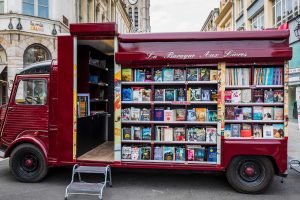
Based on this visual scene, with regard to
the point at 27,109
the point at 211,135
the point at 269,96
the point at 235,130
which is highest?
the point at 269,96

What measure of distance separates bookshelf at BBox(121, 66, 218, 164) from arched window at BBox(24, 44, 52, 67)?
14.0 metres

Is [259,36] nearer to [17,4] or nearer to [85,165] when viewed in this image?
[85,165]

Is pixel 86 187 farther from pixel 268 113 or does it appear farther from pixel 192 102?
pixel 268 113

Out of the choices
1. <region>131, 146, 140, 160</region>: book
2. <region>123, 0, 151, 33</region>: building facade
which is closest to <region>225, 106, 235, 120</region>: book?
<region>131, 146, 140, 160</region>: book

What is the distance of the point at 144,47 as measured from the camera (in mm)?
6262

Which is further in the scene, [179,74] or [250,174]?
[179,74]

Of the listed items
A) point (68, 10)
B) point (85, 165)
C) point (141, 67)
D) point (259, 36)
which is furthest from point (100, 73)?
point (68, 10)

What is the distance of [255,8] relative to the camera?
85.3 feet

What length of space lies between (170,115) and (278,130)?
213cm

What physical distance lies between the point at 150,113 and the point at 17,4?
14873 mm

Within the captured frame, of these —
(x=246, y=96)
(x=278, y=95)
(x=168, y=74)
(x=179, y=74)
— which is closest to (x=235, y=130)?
(x=246, y=96)

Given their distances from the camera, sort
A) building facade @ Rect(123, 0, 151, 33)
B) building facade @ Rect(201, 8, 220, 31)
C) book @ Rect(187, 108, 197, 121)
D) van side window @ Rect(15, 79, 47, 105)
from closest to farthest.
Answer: book @ Rect(187, 108, 197, 121) → van side window @ Rect(15, 79, 47, 105) → building facade @ Rect(201, 8, 220, 31) → building facade @ Rect(123, 0, 151, 33)

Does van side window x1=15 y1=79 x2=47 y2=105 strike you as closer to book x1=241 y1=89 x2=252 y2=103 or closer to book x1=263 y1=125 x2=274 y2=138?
book x1=241 y1=89 x2=252 y2=103

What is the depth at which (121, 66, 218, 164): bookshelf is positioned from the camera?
626 centimetres
